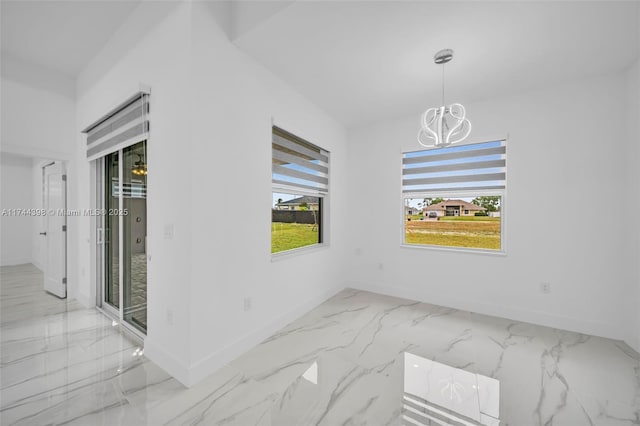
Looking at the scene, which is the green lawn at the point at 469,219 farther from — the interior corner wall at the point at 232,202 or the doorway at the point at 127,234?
the doorway at the point at 127,234

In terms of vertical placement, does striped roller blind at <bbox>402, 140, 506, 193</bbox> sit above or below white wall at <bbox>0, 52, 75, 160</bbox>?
below

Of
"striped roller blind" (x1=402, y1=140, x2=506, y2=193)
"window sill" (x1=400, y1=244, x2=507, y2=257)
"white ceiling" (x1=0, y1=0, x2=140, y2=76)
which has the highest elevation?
"white ceiling" (x1=0, y1=0, x2=140, y2=76)

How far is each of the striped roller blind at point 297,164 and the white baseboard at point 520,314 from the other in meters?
2.03

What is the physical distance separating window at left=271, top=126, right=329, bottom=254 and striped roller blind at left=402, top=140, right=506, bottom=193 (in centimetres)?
134

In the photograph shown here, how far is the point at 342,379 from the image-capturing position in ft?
6.45

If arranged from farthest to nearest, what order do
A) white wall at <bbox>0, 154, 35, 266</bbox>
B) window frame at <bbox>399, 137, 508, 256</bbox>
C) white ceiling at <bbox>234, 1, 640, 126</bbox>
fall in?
white wall at <bbox>0, 154, 35, 266</bbox>
window frame at <bbox>399, 137, 508, 256</bbox>
white ceiling at <bbox>234, 1, 640, 126</bbox>

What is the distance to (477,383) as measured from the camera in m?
1.93

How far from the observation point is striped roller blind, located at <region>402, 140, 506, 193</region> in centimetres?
331

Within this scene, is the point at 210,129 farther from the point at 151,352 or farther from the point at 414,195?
the point at 414,195

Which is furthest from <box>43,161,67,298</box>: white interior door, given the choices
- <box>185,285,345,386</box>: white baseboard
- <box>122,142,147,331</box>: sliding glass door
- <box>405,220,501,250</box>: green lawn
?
<box>405,220,501,250</box>: green lawn

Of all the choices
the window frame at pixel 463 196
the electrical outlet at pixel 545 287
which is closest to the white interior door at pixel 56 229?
the window frame at pixel 463 196

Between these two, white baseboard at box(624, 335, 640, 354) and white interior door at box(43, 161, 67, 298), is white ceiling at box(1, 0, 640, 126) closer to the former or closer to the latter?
white interior door at box(43, 161, 67, 298)

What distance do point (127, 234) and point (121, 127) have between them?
1.13 metres

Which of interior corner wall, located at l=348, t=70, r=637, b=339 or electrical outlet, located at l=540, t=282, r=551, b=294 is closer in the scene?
interior corner wall, located at l=348, t=70, r=637, b=339
